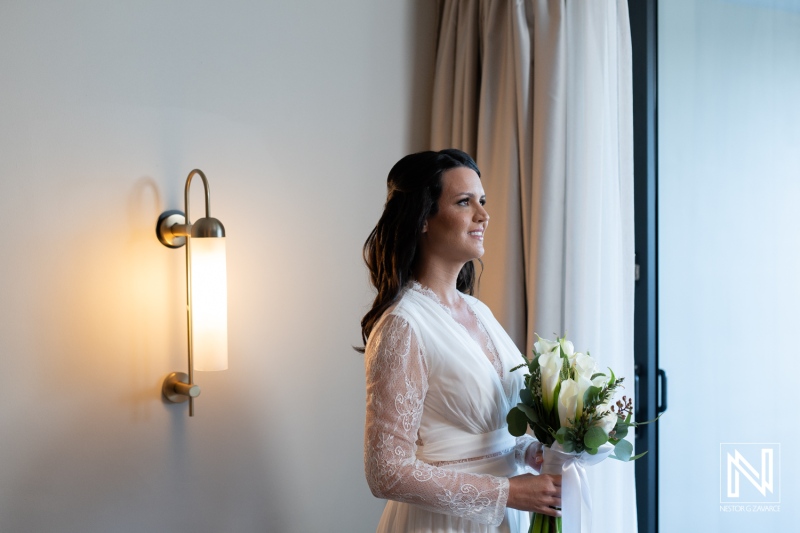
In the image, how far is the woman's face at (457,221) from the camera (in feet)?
5.83

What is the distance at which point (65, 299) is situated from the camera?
1923 mm

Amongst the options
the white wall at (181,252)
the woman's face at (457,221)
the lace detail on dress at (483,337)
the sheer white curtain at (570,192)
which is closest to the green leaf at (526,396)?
the lace detail on dress at (483,337)

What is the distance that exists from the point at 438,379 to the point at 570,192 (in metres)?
0.97

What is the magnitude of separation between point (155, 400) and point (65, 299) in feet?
1.23

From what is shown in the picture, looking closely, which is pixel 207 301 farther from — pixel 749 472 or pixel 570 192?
pixel 749 472

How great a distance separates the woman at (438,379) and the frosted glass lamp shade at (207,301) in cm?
43

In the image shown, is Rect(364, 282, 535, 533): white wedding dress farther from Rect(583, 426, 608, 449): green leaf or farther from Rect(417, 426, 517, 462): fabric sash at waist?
Rect(583, 426, 608, 449): green leaf

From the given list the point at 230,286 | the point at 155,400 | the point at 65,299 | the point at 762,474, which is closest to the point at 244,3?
the point at 230,286

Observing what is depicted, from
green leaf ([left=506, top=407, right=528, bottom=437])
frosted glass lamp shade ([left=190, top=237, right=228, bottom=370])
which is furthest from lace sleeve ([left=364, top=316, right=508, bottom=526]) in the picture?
frosted glass lamp shade ([left=190, top=237, right=228, bottom=370])

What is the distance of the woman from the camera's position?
161 centimetres

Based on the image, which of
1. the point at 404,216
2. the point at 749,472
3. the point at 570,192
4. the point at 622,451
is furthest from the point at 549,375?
the point at 749,472

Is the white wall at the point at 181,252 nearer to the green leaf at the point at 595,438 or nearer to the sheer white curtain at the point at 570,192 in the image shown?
the sheer white curtain at the point at 570,192

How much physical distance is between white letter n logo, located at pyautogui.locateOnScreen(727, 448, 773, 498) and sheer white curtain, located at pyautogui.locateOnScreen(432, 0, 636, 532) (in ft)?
1.01

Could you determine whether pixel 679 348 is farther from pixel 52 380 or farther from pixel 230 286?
pixel 52 380
